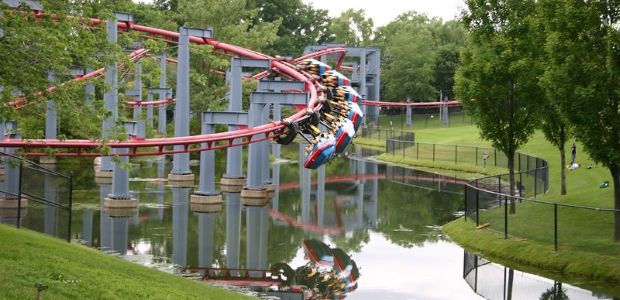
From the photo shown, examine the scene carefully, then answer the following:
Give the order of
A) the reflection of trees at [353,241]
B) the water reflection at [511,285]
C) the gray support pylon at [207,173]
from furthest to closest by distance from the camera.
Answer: the gray support pylon at [207,173]
the reflection of trees at [353,241]
the water reflection at [511,285]

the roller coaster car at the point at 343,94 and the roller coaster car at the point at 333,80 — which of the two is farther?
the roller coaster car at the point at 333,80

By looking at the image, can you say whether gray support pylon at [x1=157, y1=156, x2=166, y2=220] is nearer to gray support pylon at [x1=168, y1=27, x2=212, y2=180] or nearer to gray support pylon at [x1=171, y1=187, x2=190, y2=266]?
gray support pylon at [x1=171, y1=187, x2=190, y2=266]

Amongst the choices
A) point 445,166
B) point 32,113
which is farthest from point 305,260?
point 445,166

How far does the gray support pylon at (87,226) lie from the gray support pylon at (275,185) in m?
8.47

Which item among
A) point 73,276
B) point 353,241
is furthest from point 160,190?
point 73,276

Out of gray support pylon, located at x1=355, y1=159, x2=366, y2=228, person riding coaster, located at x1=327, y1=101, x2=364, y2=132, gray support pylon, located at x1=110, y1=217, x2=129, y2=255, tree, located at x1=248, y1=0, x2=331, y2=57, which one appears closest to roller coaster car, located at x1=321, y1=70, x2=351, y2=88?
person riding coaster, located at x1=327, y1=101, x2=364, y2=132

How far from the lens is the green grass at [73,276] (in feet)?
47.3

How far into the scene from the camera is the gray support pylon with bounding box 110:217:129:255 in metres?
29.2

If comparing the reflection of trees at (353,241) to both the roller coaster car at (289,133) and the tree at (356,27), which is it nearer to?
the roller coaster car at (289,133)

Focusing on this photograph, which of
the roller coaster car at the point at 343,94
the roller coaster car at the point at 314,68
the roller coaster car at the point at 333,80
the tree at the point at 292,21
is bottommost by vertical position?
the roller coaster car at the point at 343,94

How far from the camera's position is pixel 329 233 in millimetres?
34469

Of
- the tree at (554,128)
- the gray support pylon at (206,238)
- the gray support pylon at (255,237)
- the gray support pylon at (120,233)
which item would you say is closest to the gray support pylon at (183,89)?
the gray support pylon at (255,237)

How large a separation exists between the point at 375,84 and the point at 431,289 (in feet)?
284

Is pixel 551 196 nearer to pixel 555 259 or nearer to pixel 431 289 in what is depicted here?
pixel 555 259
